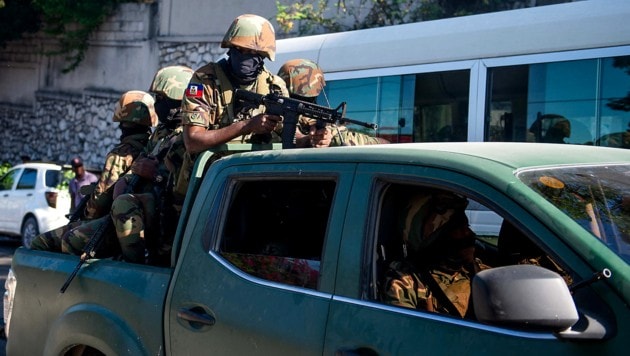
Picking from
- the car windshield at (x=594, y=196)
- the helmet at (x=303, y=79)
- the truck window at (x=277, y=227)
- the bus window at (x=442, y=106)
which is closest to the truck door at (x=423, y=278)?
the car windshield at (x=594, y=196)

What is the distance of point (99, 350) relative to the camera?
3291 mm

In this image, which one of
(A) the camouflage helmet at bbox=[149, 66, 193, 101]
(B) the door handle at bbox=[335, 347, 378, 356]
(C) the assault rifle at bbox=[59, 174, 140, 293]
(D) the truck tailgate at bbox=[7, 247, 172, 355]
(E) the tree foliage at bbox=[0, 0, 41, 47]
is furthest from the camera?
(E) the tree foliage at bbox=[0, 0, 41, 47]

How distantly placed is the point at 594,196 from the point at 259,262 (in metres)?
1.22

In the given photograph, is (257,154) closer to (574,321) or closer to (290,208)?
(290,208)

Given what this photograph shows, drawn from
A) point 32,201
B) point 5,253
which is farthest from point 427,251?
point 5,253

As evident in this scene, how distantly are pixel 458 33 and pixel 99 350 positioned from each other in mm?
3885

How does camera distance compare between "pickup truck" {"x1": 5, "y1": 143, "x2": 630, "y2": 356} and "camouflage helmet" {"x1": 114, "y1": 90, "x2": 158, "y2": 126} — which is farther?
"camouflage helmet" {"x1": 114, "y1": 90, "x2": 158, "y2": 126}

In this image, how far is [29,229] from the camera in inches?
531

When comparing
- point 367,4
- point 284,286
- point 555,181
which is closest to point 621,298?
point 555,181

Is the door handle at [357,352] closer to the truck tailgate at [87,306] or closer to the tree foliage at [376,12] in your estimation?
the truck tailgate at [87,306]

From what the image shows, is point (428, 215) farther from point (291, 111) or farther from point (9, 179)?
point (9, 179)

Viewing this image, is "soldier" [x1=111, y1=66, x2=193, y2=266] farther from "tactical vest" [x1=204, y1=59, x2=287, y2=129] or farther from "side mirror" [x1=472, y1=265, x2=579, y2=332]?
"side mirror" [x1=472, y1=265, x2=579, y2=332]

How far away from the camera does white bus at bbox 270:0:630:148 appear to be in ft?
17.3

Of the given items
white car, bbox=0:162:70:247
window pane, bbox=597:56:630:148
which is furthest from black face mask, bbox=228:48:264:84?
white car, bbox=0:162:70:247
